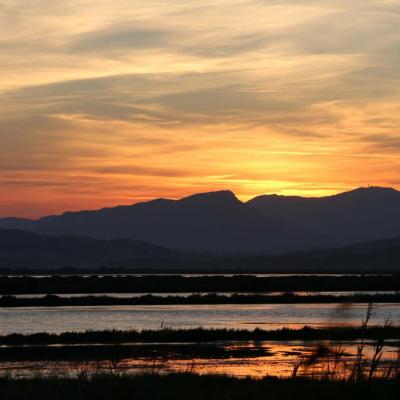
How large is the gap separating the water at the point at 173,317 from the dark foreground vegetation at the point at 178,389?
18.1 metres

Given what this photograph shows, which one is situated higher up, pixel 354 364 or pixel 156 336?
pixel 354 364

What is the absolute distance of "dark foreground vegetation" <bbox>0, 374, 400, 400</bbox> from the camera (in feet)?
48.9

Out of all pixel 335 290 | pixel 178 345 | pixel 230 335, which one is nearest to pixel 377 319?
pixel 230 335

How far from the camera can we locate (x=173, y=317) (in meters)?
49.0

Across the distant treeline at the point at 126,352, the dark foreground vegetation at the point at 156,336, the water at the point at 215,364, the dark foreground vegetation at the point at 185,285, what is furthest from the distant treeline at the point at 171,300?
the water at the point at 215,364

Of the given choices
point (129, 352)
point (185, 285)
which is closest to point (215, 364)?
point (129, 352)

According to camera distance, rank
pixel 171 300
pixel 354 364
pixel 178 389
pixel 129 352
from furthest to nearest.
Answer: pixel 171 300 → pixel 129 352 → pixel 178 389 → pixel 354 364

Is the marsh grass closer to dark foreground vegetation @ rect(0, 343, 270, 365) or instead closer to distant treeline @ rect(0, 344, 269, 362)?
dark foreground vegetation @ rect(0, 343, 270, 365)

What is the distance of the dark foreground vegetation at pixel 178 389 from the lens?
14.9 metres

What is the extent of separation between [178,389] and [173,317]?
106ft

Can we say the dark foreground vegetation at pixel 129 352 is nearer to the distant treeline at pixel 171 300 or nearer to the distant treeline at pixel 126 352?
the distant treeline at pixel 126 352

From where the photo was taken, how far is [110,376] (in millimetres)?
17062

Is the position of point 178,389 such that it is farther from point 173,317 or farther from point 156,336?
point 173,317

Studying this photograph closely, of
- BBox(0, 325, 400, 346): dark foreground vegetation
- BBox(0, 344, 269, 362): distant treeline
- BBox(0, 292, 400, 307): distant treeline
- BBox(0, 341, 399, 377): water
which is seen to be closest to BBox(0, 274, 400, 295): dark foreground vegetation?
BBox(0, 292, 400, 307): distant treeline
